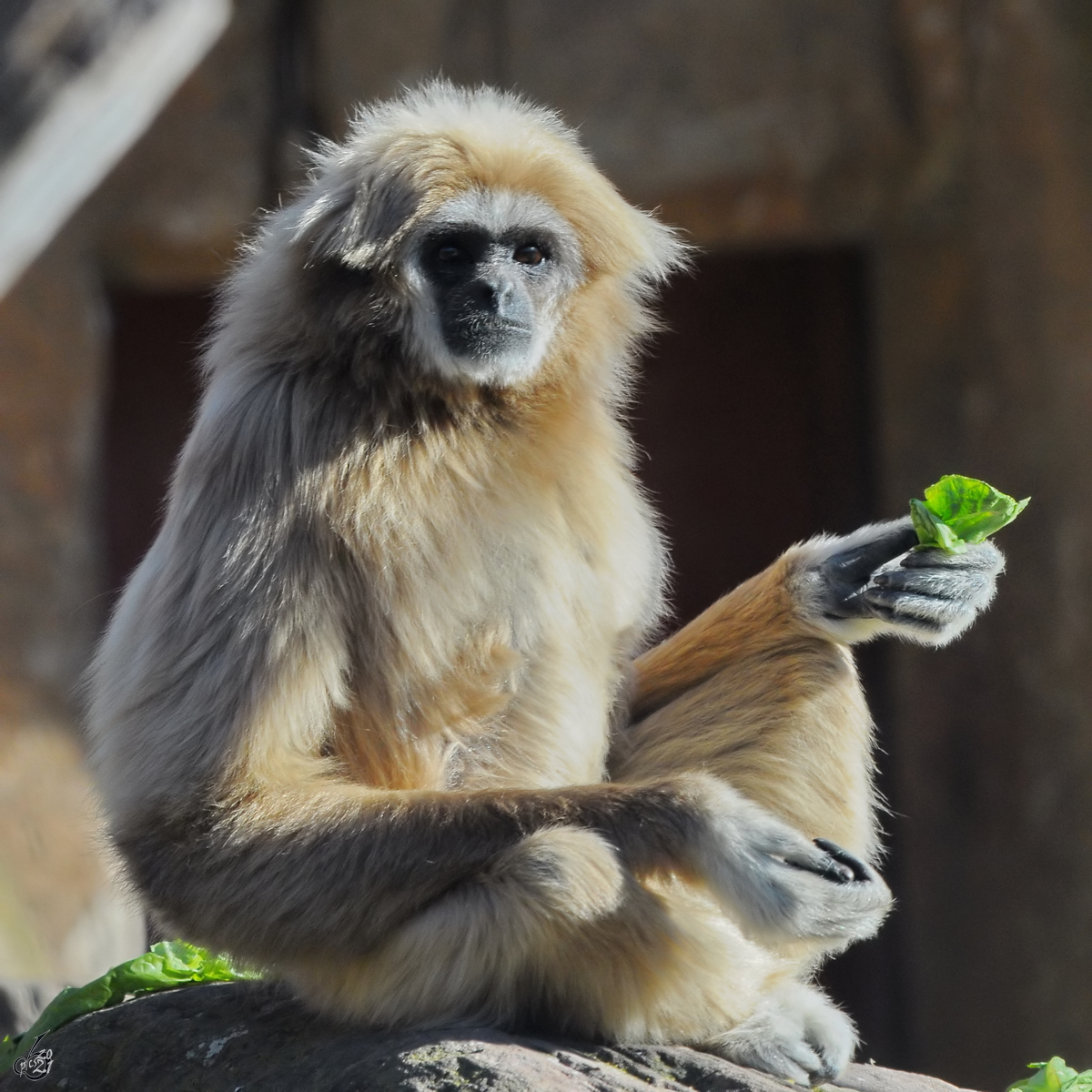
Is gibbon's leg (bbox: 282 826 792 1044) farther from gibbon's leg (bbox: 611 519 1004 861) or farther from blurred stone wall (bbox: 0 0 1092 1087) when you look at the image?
blurred stone wall (bbox: 0 0 1092 1087)

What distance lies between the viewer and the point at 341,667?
12.7 feet

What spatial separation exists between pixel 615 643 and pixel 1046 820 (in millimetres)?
4953

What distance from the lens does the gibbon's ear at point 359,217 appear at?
13.8 ft

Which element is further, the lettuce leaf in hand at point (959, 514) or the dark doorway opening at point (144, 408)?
the dark doorway opening at point (144, 408)

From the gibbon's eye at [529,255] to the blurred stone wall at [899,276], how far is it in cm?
449

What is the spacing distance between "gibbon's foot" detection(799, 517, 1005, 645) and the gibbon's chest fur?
1.97 feet

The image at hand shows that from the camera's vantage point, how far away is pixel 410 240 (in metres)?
4.26

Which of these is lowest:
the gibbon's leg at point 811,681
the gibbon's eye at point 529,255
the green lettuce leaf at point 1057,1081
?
the green lettuce leaf at point 1057,1081

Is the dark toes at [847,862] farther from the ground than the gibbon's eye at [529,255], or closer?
closer

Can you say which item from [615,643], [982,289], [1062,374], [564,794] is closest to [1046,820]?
[1062,374]

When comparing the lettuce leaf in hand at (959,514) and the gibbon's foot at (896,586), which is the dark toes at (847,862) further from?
the lettuce leaf in hand at (959,514)

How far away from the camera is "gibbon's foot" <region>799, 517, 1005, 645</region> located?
4383mm

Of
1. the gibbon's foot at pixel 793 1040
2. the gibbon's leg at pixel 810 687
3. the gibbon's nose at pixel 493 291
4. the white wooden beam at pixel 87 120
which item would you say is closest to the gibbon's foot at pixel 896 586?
the gibbon's leg at pixel 810 687

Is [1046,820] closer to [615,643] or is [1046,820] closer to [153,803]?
[615,643]
